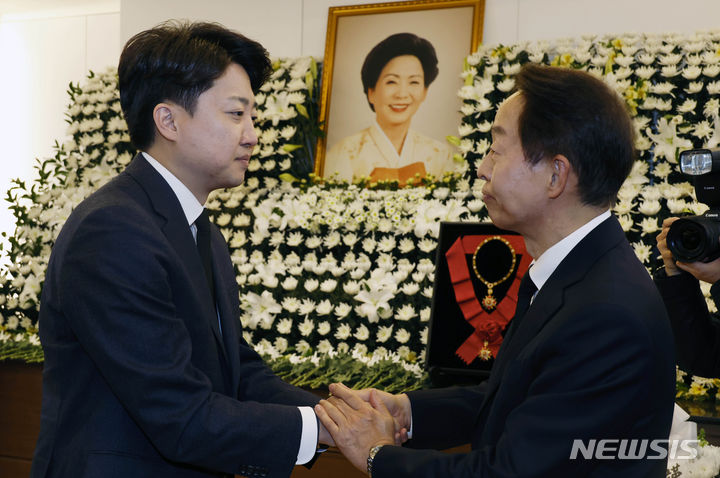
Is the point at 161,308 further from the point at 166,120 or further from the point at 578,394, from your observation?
the point at 578,394

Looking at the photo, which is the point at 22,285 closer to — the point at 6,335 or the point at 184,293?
the point at 6,335

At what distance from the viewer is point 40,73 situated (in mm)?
7297

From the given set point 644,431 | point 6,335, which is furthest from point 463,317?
point 6,335

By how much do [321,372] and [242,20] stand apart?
2.96 metres

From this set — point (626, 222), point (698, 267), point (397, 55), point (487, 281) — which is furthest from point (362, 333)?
point (397, 55)

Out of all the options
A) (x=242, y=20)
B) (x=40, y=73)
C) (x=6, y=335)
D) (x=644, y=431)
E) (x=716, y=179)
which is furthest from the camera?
(x=40, y=73)

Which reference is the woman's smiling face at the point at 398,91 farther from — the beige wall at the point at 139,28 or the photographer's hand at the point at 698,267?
the photographer's hand at the point at 698,267

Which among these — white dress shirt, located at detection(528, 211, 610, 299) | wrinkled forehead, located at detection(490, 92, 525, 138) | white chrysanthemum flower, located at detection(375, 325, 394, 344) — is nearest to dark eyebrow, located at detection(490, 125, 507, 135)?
wrinkled forehead, located at detection(490, 92, 525, 138)

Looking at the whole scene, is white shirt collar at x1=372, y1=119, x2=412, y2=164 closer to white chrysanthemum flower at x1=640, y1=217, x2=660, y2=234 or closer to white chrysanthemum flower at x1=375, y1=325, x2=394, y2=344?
white chrysanthemum flower at x1=375, y1=325, x2=394, y2=344

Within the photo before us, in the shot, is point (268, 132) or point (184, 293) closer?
point (184, 293)

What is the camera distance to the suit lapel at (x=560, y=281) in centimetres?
A: 160

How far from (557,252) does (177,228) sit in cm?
92

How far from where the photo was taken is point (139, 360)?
5.25ft

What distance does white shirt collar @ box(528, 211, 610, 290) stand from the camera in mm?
1688
